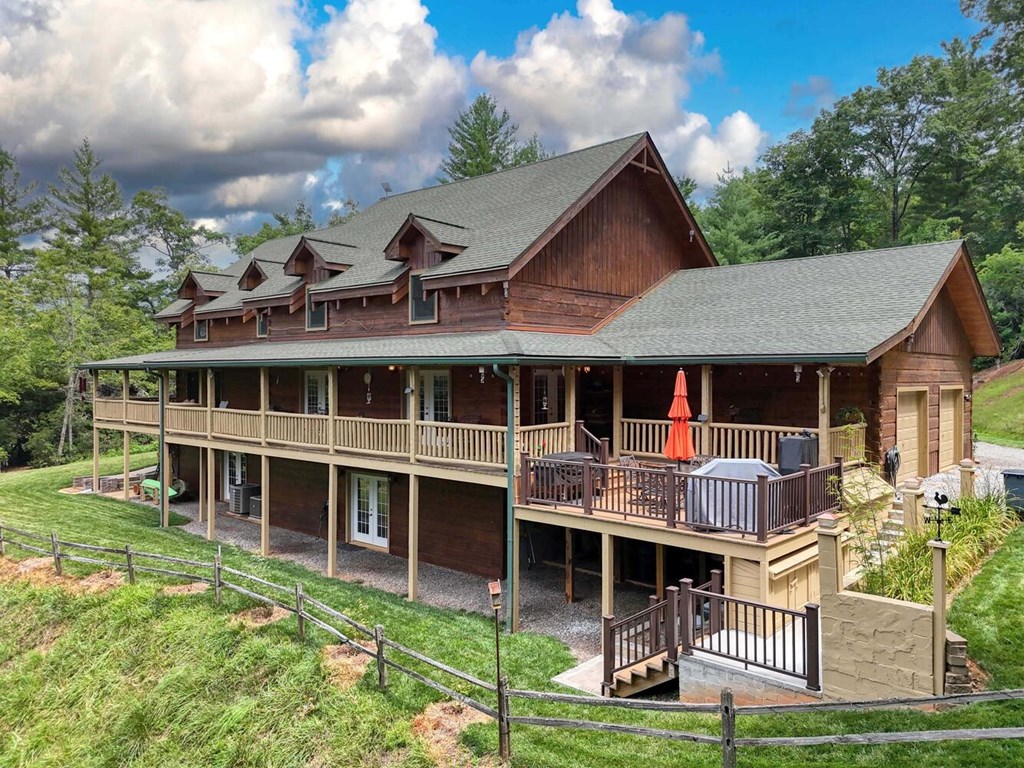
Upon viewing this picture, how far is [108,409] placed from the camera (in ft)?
79.9

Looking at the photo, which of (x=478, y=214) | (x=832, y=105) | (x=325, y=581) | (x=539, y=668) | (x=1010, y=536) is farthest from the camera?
(x=832, y=105)

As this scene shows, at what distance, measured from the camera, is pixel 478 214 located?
1878cm

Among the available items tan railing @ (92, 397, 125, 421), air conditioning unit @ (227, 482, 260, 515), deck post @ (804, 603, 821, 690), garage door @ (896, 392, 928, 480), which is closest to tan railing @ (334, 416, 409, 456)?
air conditioning unit @ (227, 482, 260, 515)

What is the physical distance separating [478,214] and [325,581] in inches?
413

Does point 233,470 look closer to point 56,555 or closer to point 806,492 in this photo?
point 56,555

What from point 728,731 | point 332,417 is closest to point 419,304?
point 332,417

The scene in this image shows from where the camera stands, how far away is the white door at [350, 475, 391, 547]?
18156 mm

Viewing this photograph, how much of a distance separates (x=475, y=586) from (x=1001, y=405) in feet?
86.2

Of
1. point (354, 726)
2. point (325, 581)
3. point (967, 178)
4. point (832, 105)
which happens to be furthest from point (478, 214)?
point (967, 178)

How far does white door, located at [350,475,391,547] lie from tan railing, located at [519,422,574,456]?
631cm

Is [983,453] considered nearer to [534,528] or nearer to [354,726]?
[534,528]

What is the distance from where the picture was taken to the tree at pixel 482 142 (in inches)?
1908

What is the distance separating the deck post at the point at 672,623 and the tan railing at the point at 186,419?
15747 millimetres

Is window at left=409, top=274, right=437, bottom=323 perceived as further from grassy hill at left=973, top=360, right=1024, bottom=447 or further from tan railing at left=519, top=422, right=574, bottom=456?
grassy hill at left=973, top=360, right=1024, bottom=447
